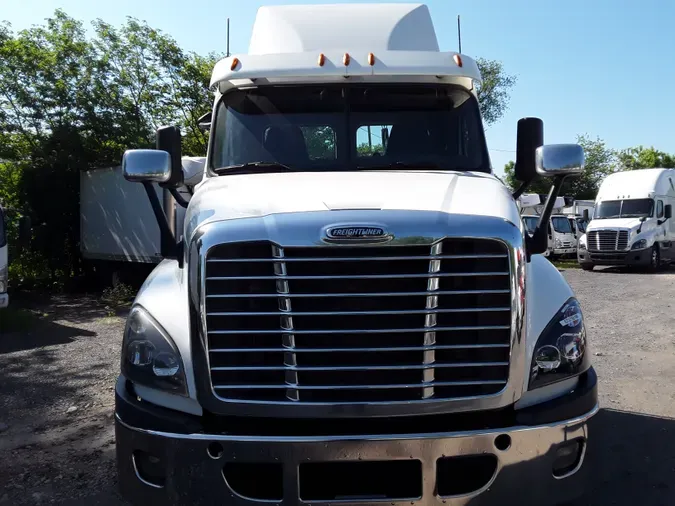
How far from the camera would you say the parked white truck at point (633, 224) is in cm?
2084

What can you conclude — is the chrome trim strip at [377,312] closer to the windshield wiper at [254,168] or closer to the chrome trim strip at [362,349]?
the chrome trim strip at [362,349]

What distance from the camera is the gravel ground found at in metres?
4.15

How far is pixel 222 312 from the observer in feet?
9.77

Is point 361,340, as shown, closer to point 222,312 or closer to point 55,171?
point 222,312

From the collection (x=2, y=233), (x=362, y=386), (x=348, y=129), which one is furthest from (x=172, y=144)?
(x=2, y=233)

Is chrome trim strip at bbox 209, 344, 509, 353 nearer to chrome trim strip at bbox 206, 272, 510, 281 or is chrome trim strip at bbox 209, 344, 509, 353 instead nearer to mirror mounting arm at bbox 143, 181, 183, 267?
chrome trim strip at bbox 206, 272, 510, 281

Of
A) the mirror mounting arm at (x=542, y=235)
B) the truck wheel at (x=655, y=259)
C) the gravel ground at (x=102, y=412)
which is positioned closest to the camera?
the mirror mounting arm at (x=542, y=235)

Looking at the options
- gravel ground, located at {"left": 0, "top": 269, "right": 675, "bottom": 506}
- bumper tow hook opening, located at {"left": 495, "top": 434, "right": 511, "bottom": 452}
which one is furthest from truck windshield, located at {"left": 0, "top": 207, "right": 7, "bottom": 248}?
bumper tow hook opening, located at {"left": 495, "top": 434, "right": 511, "bottom": 452}

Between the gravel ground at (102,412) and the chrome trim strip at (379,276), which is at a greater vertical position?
the chrome trim strip at (379,276)

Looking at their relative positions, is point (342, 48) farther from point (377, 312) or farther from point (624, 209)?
point (624, 209)

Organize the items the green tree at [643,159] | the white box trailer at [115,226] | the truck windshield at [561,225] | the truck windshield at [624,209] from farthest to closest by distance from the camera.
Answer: the green tree at [643,159], the truck windshield at [561,225], the truck windshield at [624,209], the white box trailer at [115,226]

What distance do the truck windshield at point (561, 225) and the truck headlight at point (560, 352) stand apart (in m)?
24.7

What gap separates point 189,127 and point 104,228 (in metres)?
6.70

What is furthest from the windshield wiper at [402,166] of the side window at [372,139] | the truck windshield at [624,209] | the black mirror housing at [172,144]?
the truck windshield at [624,209]
